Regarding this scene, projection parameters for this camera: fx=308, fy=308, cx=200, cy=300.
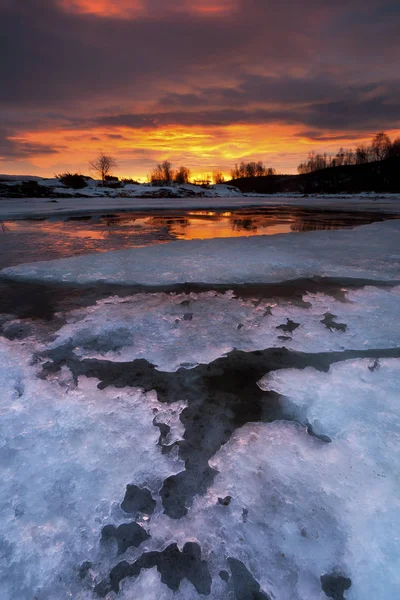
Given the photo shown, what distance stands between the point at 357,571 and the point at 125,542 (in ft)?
3.29

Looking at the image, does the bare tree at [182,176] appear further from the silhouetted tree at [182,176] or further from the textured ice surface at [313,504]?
the textured ice surface at [313,504]

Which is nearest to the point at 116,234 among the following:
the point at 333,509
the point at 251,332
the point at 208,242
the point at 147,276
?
the point at 208,242

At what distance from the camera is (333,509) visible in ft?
4.95

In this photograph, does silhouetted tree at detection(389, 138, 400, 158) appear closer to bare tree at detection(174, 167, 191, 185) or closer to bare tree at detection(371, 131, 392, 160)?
bare tree at detection(371, 131, 392, 160)

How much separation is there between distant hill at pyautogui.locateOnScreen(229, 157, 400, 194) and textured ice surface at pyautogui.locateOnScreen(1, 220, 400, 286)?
86.0m

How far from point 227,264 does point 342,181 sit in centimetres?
12148

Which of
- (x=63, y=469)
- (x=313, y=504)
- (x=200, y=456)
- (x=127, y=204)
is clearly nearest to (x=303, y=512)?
(x=313, y=504)

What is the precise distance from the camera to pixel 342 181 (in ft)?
357

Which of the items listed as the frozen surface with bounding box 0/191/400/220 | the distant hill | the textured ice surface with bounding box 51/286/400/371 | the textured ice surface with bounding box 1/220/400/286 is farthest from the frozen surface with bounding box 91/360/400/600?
the distant hill

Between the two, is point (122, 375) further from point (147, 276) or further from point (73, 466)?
point (147, 276)

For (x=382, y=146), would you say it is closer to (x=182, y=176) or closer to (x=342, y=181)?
(x=342, y=181)

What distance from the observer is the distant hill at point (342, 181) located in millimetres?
89062

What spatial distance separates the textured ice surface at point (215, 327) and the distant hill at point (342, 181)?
295ft

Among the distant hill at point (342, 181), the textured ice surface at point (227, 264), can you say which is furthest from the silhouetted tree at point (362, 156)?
the textured ice surface at point (227, 264)
